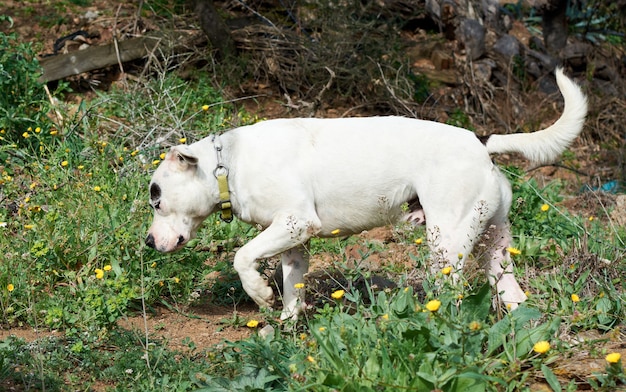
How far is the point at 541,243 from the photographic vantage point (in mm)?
6695

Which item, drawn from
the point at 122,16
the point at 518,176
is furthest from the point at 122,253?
the point at 122,16

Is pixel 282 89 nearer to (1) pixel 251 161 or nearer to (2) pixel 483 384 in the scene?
(1) pixel 251 161

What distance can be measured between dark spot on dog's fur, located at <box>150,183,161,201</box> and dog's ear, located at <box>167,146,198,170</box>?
0.20m

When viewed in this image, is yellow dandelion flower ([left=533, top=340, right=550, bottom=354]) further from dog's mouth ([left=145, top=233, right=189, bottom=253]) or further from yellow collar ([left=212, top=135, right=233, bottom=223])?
dog's mouth ([left=145, top=233, right=189, bottom=253])

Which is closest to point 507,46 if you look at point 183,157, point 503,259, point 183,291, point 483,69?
point 483,69

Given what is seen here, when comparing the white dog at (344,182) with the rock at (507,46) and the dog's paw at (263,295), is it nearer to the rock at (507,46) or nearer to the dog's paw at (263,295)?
the dog's paw at (263,295)

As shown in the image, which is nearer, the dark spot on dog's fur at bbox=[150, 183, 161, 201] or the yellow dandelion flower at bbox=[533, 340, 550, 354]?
the yellow dandelion flower at bbox=[533, 340, 550, 354]

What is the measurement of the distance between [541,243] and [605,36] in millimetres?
7068

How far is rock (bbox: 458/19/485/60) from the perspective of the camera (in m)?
11.1

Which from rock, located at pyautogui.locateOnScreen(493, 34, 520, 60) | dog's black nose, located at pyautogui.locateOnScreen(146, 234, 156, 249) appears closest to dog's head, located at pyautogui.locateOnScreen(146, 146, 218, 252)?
dog's black nose, located at pyautogui.locateOnScreen(146, 234, 156, 249)

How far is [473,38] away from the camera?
1105cm

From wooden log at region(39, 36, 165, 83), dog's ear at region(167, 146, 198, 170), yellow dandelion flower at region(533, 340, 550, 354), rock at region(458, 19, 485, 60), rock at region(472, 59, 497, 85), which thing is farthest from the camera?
rock at region(458, 19, 485, 60)

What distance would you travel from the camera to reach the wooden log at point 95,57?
9.74 metres

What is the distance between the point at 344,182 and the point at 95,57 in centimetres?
537
